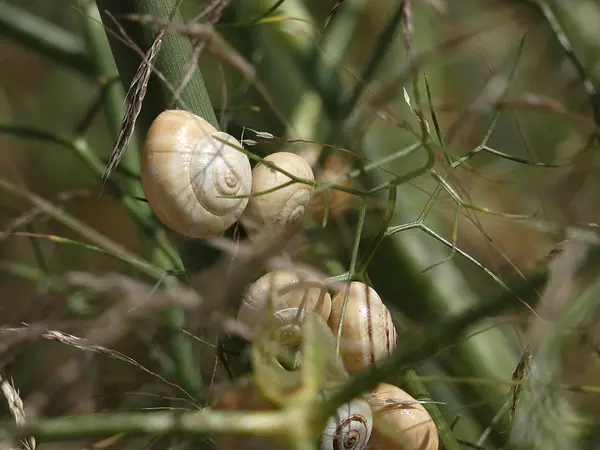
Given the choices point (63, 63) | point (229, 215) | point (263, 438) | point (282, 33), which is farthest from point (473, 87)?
point (263, 438)

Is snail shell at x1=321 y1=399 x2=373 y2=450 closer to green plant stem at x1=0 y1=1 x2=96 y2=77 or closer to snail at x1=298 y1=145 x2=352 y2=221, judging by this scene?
snail at x1=298 y1=145 x2=352 y2=221

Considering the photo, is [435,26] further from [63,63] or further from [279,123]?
[63,63]

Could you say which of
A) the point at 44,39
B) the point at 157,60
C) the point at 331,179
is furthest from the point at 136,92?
the point at 44,39

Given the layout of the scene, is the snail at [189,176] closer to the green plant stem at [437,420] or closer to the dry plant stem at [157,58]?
the dry plant stem at [157,58]

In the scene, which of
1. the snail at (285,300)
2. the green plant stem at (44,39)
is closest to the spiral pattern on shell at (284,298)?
the snail at (285,300)

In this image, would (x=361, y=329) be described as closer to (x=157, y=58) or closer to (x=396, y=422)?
(x=396, y=422)
